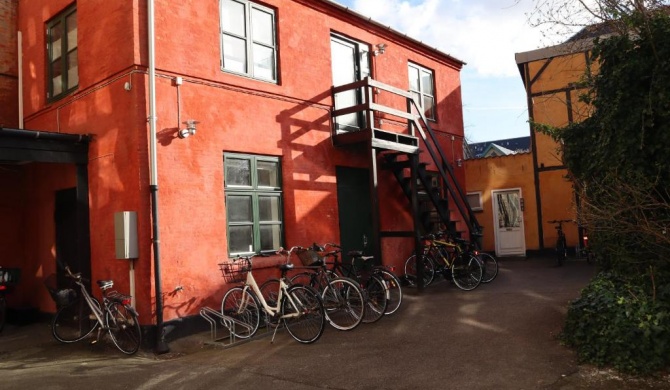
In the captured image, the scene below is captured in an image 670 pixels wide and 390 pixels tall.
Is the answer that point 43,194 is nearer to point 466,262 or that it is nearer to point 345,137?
point 345,137

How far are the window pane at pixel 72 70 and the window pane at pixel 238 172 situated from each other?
2.83 metres

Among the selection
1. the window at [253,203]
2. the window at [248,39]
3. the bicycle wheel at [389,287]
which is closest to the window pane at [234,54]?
the window at [248,39]

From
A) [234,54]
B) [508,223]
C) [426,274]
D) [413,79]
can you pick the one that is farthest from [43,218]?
[508,223]

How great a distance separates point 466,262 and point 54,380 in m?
6.95

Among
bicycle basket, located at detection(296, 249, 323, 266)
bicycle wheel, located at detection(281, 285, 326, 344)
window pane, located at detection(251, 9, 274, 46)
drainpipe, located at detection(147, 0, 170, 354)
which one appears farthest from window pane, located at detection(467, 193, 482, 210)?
drainpipe, located at detection(147, 0, 170, 354)

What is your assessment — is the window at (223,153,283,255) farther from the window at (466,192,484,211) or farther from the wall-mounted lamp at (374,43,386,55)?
the window at (466,192,484,211)

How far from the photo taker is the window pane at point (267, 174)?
8.30 metres

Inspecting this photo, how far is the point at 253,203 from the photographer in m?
8.09

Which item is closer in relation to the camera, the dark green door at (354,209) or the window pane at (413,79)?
the dark green door at (354,209)

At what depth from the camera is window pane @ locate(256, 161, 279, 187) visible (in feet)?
27.2

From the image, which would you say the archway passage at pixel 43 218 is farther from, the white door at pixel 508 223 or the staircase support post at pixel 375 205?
the white door at pixel 508 223

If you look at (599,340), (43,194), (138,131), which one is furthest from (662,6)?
(43,194)

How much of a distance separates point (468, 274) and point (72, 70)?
7.63 metres

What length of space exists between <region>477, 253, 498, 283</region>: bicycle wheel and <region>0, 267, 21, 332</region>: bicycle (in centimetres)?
806
